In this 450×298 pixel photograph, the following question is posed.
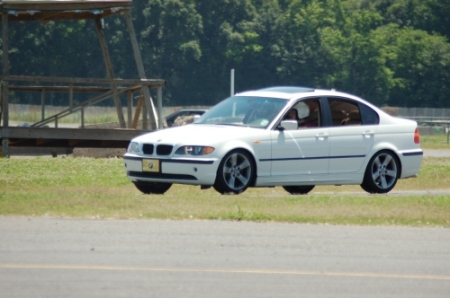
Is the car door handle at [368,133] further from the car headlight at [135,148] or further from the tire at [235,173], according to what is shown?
the car headlight at [135,148]

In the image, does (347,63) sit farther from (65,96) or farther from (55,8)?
(55,8)

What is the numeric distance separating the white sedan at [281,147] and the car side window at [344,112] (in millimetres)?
16

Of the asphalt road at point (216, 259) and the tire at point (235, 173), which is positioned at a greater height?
the tire at point (235, 173)

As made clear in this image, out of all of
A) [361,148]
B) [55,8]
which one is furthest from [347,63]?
[361,148]

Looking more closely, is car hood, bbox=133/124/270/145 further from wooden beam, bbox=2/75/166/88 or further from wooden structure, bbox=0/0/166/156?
wooden beam, bbox=2/75/166/88

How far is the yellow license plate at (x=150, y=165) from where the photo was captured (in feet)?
51.5

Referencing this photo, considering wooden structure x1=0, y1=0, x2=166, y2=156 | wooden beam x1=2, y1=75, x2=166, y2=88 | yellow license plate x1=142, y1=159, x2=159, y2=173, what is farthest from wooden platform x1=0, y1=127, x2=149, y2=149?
yellow license plate x1=142, y1=159, x2=159, y2=173

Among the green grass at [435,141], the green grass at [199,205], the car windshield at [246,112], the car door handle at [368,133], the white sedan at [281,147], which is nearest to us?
the green grass at [199,205]

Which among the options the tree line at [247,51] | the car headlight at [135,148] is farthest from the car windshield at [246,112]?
the tree line at [247,51]

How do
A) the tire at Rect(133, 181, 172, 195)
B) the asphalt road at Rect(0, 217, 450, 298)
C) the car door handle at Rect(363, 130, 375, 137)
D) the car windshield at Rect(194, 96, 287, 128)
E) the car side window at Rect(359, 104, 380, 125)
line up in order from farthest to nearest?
the car side window at Rect(359, 104, 380, 125) → the car door handle at Rect(363, 130, 375, 137) → the car windshield at Rect(194, 96, 287, 128) → the tire at Rect(133, 181, 172, 195) → the asphalt road at Rect(0, 217, 450, 298)

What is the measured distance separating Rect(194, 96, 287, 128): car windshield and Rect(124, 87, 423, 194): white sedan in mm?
15

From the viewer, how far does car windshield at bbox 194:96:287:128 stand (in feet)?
54.6

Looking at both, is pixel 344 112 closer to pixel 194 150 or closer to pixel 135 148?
pixel 194 150

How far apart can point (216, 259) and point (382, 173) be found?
769cm
